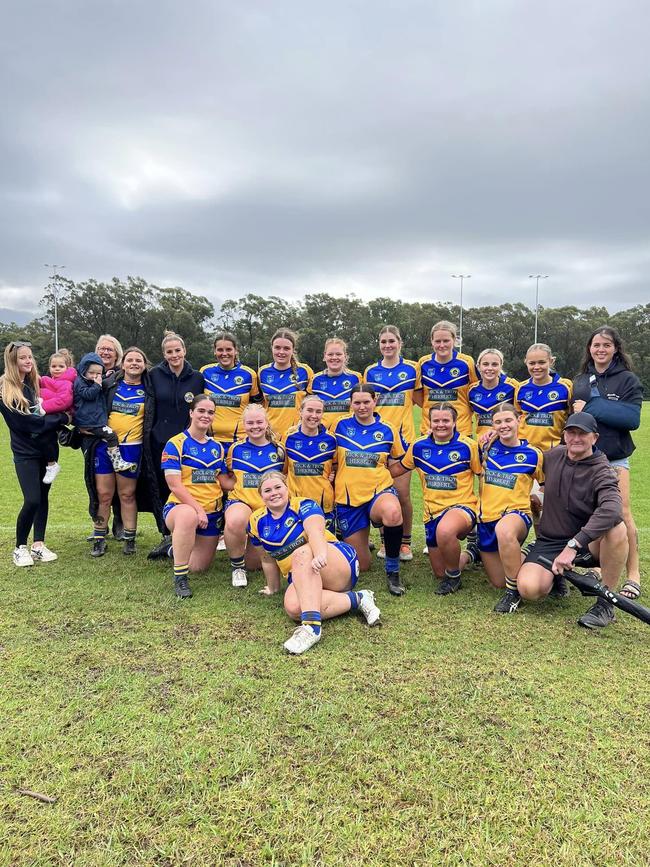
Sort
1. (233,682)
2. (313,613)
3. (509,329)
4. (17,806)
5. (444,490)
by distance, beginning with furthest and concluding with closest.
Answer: (509,329), (444,490), (313,613), (233,682), (17,806)

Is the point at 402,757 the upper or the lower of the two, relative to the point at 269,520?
lower

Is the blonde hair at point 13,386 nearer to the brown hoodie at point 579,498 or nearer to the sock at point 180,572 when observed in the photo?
the sock at point 180,572

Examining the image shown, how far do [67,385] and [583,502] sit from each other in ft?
14.7

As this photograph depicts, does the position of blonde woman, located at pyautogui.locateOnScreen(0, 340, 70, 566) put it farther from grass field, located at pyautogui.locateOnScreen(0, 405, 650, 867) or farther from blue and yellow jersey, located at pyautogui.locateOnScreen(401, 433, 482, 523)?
blue and yellow jersey, located at pyautogui.locateOnScreen(401, 433, 482, 523)

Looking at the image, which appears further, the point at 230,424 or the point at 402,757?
the point at 230,424

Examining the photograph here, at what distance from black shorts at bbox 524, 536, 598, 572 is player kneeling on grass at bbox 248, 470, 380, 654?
1242 mm

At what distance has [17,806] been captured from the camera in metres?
2.06

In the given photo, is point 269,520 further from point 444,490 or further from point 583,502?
point 583,502

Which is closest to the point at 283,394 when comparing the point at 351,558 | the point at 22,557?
the point at 351,558

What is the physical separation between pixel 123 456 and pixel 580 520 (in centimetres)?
398

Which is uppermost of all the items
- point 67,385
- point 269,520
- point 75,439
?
point 67,385

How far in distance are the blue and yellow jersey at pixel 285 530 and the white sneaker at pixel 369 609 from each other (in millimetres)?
467

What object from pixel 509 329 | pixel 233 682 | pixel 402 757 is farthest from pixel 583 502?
pixel 509 329

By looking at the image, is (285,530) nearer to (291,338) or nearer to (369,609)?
(369,609)
